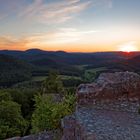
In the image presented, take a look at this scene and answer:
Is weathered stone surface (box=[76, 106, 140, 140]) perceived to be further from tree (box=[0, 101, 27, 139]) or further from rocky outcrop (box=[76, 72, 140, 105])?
tree (box=[0, 101, 27, 139])

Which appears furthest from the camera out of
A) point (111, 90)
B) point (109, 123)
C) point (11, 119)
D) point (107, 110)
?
point (11, 119)

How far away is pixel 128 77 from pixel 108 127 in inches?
176

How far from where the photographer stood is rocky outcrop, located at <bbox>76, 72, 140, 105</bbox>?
45.6 ft

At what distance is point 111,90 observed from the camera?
14.1m

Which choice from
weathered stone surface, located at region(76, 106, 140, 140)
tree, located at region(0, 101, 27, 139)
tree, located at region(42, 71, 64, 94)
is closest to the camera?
weathered stone surface, located at region(76, 106, 140, 140)

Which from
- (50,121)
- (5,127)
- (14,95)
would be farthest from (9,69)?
(50,121)

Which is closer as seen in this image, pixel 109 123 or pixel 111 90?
pixel 109 123

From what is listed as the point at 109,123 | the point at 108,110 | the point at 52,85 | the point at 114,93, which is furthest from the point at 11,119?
the point at 52,85

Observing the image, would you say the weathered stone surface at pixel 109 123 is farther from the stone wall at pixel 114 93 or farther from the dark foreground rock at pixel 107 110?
the stone wall at pixel 114 93

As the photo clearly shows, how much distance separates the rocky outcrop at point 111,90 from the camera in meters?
13.9

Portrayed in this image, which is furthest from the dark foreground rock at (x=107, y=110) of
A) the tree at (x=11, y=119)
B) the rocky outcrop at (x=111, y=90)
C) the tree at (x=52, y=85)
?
the tree at (x=52, y=85)

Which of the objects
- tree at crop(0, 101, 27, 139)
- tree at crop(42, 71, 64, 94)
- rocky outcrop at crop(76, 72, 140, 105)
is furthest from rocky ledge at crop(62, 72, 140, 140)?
tree at crop(42, 71, 64, 94)

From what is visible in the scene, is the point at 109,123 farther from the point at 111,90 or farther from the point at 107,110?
the point at 111,90

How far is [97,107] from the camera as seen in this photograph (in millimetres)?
13617
